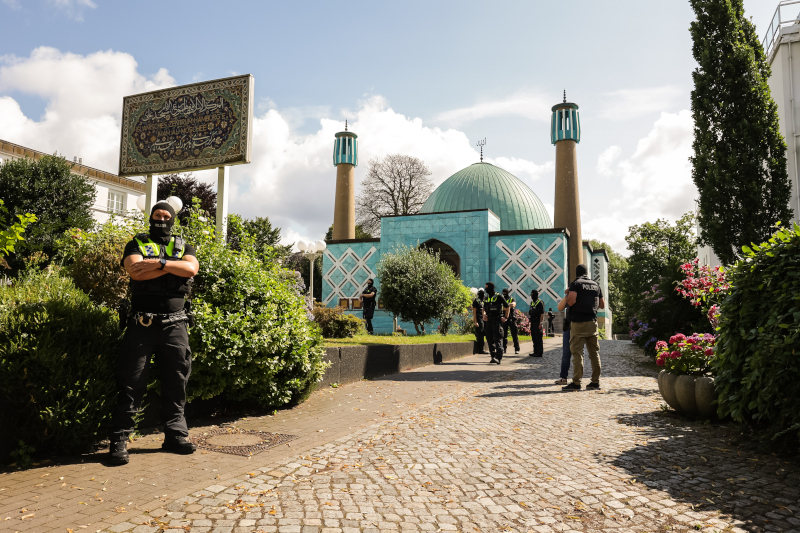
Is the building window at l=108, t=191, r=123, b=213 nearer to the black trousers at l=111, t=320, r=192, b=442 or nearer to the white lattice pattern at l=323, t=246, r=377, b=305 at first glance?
the white lattice pattern at l=323, t=246, r=377, b=305

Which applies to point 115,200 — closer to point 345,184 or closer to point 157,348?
point 345,184

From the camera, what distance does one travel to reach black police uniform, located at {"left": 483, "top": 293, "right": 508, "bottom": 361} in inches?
502

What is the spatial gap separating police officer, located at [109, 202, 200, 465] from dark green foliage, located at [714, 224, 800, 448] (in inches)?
194

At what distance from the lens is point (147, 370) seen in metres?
4.46

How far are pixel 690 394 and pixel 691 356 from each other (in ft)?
1.74

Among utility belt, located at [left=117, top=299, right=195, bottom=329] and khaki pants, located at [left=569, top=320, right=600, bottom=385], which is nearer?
utility belt, located at [left=117, top=299, right=195, bottom=329]

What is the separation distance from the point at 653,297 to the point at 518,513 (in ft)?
36.8

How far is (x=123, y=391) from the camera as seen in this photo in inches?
169

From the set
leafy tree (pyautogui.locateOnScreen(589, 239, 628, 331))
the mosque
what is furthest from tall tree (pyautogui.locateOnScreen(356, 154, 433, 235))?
leafy tree (pyautogui.locateOnScreen(589, 239, 628, 331))

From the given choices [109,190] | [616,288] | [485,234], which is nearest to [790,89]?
[485,234]

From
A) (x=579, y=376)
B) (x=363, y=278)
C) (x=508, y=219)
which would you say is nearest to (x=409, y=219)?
(x=363, y=278)

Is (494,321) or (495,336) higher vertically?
(494,321)

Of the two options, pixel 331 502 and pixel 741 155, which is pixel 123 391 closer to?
pixel 331 502

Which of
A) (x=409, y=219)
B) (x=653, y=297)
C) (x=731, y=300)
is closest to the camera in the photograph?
(x=731, y=300)
